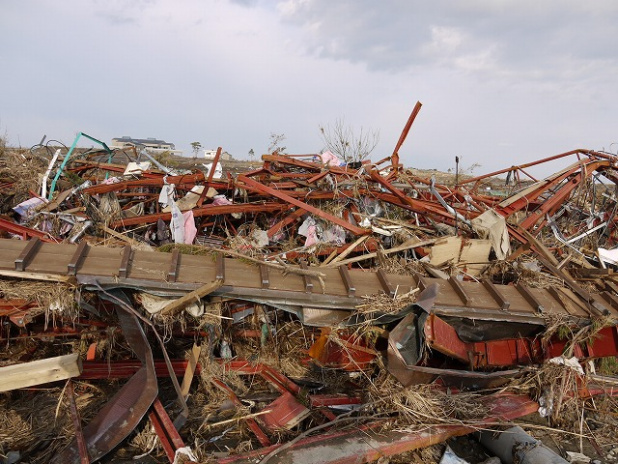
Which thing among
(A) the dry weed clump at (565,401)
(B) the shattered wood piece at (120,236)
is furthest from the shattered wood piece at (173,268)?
(A) the dry weed clump at (565,401)

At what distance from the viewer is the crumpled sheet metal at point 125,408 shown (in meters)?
3.13

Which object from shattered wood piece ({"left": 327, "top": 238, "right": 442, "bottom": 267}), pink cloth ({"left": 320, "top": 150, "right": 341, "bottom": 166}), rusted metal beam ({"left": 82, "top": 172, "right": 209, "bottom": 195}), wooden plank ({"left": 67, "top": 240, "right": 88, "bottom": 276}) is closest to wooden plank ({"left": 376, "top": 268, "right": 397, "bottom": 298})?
shattered wood piece ({"left": 327, "top": 238, "right": 442, "bottom": 267})

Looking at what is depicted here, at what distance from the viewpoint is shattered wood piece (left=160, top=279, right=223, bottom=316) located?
11.1 feet

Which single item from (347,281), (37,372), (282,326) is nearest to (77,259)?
(37,372)

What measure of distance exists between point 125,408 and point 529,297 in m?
3.93

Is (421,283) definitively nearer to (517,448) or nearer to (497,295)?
(497,295)

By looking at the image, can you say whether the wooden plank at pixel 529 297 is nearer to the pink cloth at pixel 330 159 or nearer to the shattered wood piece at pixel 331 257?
the shattered wood piece at pixel 331 257

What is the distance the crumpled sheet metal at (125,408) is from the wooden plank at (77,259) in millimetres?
344

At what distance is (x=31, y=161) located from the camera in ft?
22.5

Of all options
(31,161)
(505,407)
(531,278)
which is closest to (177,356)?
(505,407)

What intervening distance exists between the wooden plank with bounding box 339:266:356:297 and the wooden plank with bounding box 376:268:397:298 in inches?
12.4

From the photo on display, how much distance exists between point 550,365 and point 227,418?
10.3 feet

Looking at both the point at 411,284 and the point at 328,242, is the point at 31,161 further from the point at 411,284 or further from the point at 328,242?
the point at 411,284

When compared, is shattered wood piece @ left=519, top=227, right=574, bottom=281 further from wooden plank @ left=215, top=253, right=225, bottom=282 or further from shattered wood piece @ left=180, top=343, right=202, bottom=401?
shattered wood piece @ left=180, top=343, right=202, bottom=401
